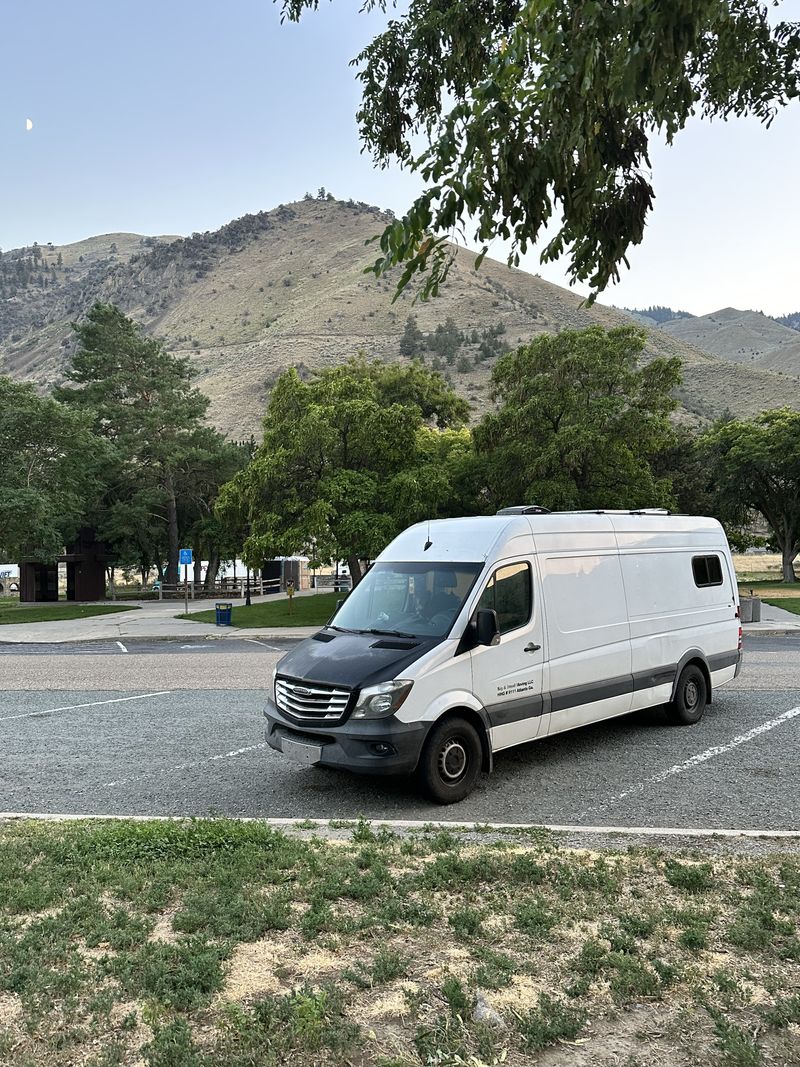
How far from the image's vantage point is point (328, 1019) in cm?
314

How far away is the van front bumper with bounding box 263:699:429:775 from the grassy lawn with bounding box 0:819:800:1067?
43.6 inches

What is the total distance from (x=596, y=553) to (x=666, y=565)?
1.45 meters

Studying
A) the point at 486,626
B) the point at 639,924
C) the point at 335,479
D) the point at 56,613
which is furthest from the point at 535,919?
Answer: the point at 56,613

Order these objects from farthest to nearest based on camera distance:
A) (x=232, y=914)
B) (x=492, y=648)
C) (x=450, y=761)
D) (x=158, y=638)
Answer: (x=158, y=638), (x=492, y=648), (x=450, y=761), (x=232, y=914)

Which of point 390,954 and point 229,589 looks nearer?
point 390,954

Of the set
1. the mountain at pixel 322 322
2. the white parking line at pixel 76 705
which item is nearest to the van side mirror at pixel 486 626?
the white parking line at pixel 76 705

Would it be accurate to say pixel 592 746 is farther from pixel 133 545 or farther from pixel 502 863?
pixel 133 545

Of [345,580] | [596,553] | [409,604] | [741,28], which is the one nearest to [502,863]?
[409,604]

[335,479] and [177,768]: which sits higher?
[335,479]

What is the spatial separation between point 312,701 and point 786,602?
27.9 m

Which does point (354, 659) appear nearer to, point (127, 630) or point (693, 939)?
point (693, 939)

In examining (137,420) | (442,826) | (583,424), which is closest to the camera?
(442,826)

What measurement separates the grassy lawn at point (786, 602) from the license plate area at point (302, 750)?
23.8m

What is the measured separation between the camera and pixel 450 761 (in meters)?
6.74
